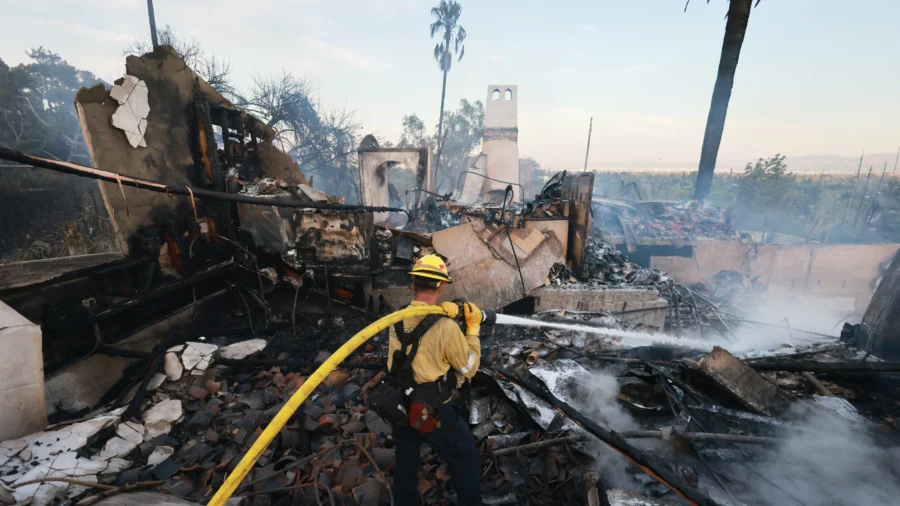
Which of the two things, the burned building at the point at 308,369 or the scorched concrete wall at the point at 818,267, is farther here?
the scorched concrete wall at the point at 818,267

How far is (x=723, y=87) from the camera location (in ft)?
59.3

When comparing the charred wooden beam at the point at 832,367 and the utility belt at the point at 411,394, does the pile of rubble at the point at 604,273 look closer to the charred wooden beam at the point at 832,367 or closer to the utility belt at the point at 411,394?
the charred wooden beam at the point at 832,367

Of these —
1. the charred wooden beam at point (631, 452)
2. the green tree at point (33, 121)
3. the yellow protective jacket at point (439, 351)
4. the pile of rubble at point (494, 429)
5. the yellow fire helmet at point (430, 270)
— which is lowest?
the pile of rubble at point (494, 429)

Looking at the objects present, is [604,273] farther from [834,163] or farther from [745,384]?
[834,163]

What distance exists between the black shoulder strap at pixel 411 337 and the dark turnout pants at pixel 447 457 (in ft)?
1.43

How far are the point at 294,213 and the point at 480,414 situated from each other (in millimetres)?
4350

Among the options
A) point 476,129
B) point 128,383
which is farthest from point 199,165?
point 476,129

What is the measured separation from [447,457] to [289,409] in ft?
4.28

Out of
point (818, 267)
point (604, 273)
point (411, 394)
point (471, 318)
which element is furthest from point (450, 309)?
point (818, 267)

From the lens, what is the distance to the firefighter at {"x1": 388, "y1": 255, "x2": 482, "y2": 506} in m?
2.55

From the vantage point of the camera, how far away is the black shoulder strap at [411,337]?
2527mm

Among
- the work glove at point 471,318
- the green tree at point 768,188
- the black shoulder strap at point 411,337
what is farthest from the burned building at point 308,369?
the green tree at point 768,188

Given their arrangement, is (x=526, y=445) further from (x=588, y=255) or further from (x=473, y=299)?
(x=588, y=255)

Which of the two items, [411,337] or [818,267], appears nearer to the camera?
[411,337]
